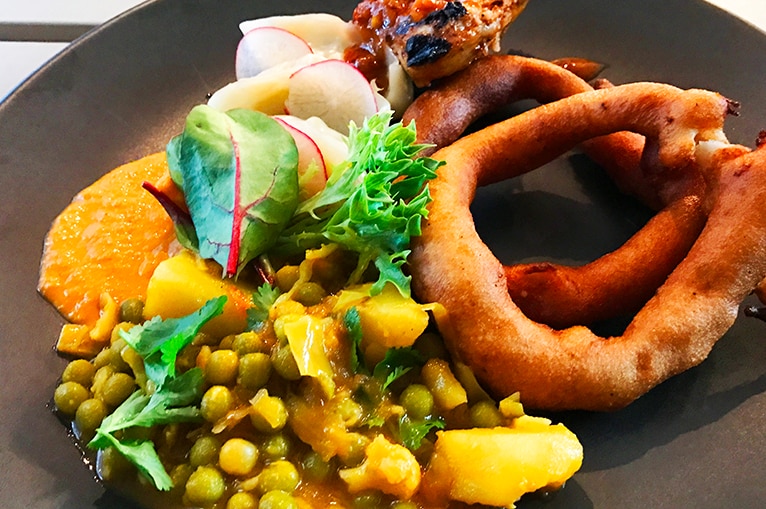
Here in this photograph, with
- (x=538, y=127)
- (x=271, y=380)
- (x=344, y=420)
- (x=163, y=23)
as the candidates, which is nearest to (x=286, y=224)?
(x=271, y=380)

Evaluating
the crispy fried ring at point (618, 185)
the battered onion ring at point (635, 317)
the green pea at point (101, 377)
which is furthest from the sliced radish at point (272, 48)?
the green pea at point (101, 377)

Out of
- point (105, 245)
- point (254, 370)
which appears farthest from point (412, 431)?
point (105, 245)

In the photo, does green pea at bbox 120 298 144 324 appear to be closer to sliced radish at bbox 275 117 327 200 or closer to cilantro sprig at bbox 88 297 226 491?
cilantro sprig at bbox 88 297 226 491

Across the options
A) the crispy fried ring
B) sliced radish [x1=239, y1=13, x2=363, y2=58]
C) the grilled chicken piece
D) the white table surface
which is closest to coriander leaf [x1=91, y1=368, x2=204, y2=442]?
the crispy fried ring

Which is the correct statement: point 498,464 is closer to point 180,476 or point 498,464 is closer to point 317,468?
point 317,468

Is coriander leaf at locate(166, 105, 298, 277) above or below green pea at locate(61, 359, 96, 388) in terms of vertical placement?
above

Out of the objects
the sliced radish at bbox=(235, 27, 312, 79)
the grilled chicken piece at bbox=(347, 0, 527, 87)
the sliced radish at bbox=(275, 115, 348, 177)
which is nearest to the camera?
the sliced radish at bbox=(275, 115, 348, 177)
